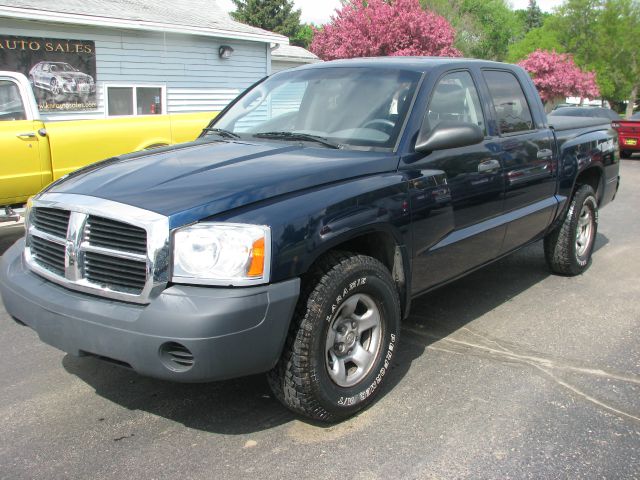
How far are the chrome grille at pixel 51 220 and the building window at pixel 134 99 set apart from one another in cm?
1163

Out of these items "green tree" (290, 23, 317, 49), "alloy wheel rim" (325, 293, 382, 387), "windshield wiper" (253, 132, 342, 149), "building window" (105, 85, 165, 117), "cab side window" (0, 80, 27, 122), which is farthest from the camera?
"green tree" (290, 23, 317, 49)

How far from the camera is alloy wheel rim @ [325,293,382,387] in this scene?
11.1 ft

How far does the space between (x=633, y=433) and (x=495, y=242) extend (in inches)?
65.6

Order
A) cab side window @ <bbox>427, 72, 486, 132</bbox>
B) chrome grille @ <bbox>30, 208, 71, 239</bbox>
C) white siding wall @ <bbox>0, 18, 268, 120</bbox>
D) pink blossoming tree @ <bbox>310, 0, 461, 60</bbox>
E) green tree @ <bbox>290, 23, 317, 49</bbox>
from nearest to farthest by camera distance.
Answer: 1. chrome grille @ <bbox>30, 208, 71, 239</bbox>
2. cab side window @ <bbox>427, 72, 486, 132</bbox>
3. white siding wall @ <bbox>0, 18, 268, 120</bbox>
4. pink blossoming tree @ <bbox>310, 0, 461, 60</bbox>
5. green tree @ <bbox>290, 23, 317, 49</bbox>

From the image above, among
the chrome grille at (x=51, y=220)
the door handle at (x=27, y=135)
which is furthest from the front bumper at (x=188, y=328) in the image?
the door handle at (x=27, y=135)

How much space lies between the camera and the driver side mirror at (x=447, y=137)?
151 inches

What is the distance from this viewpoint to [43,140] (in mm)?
7305

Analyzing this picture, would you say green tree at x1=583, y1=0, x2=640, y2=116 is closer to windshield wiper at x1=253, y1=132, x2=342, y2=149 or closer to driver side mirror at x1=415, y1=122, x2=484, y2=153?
driver side mirror at x1=415, y1=122, x2=484, y2=153

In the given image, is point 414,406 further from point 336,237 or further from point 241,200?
point 241,200

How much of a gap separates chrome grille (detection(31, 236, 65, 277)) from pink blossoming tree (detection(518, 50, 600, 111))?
3769cm

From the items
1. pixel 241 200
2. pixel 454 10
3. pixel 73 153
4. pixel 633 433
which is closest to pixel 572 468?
pixel 633 433

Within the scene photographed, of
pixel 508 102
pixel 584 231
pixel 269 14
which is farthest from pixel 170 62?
pixel 269 14

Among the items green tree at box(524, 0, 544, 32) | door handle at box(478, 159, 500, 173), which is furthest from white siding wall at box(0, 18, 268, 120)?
green tree at box(524, 0, 544, 32)

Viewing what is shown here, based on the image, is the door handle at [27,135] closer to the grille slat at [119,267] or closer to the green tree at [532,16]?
the grille slat at [119,267]
